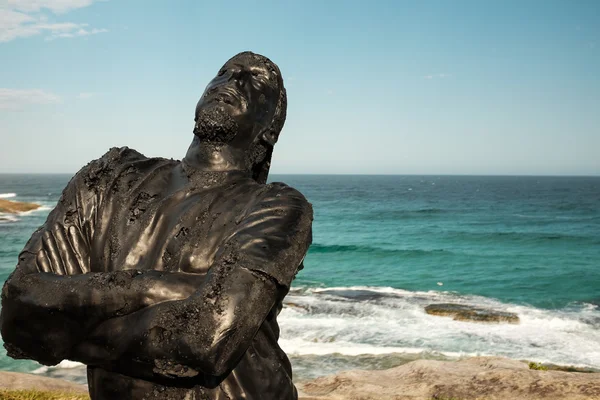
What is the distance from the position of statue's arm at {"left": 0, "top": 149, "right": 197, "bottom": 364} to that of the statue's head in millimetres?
747

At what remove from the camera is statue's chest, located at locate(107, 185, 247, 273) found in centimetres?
258

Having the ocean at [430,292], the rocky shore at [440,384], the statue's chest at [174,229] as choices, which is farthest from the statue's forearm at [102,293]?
the ocean at [430,292]

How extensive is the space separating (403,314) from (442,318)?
1.23 m

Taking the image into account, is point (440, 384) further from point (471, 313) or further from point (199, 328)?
point (471, 313)

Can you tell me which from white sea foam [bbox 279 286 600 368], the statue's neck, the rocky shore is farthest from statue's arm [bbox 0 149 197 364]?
white sea foam [bbox 279 286 600 368]

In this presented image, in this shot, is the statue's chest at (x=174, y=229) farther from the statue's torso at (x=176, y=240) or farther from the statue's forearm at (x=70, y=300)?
the statue's forearm at (x=70, y=300)

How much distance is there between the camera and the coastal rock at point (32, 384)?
8.53 meters

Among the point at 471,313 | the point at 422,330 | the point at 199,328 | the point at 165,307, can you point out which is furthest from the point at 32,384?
the point at 471,313

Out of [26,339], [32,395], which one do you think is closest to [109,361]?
[26,339]

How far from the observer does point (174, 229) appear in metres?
2.65

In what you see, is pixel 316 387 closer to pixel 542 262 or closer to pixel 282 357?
pixel 282 357

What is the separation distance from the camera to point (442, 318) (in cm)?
2000

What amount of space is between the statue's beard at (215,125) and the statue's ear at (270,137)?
0.18 metres

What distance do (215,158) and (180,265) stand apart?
1.75 ft
